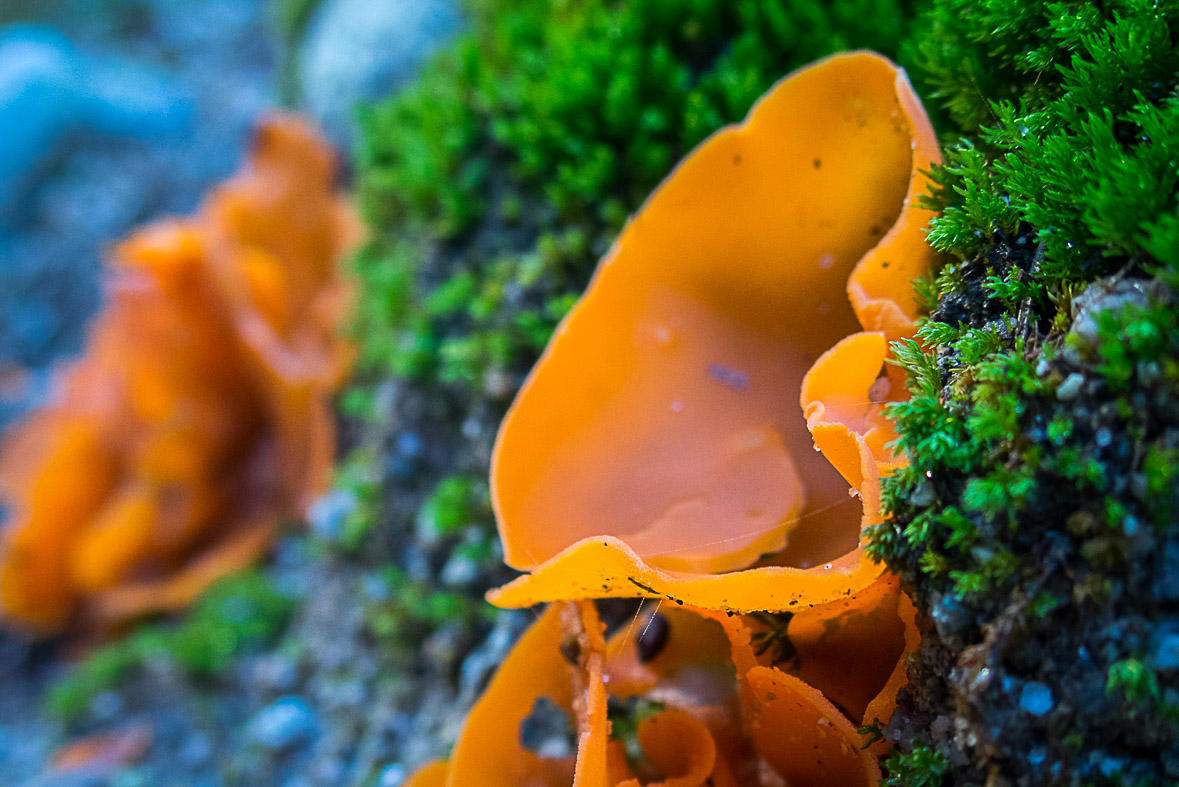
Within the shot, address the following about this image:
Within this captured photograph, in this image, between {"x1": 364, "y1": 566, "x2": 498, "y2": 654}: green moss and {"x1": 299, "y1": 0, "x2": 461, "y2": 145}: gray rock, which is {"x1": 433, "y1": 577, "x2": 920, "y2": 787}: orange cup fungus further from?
{"x1": 299, "y1": 0, "x2": 461, "y2": 145}: gray rock

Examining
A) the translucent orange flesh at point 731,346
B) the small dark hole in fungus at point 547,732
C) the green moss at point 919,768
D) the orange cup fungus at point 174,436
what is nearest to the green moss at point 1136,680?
the green moss at point 919,768

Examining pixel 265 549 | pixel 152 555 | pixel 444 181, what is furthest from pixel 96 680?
pixel 444 181

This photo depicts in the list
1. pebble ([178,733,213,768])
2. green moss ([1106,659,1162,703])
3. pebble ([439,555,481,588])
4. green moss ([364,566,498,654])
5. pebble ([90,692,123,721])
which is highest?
green moss ([1106,659,1162,703])

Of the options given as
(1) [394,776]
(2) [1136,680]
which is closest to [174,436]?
(1) [394,776]

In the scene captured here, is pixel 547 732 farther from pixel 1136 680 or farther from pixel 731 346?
pixel 1136 680

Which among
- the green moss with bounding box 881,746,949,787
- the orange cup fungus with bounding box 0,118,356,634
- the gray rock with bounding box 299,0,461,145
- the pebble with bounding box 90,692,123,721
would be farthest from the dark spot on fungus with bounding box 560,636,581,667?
the gray rock with bounding box 299,0,461,145

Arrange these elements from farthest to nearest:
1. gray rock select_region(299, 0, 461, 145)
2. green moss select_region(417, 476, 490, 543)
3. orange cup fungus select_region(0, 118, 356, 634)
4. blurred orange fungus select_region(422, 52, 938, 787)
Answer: gray rock select_region(299, 0, 461, 145), orange cup fungus select_region(0, 118, 356, 634), green moss select_region(417, 476, 490, 543), blurred orange fungus select_region(422, 52, 938, 787)
